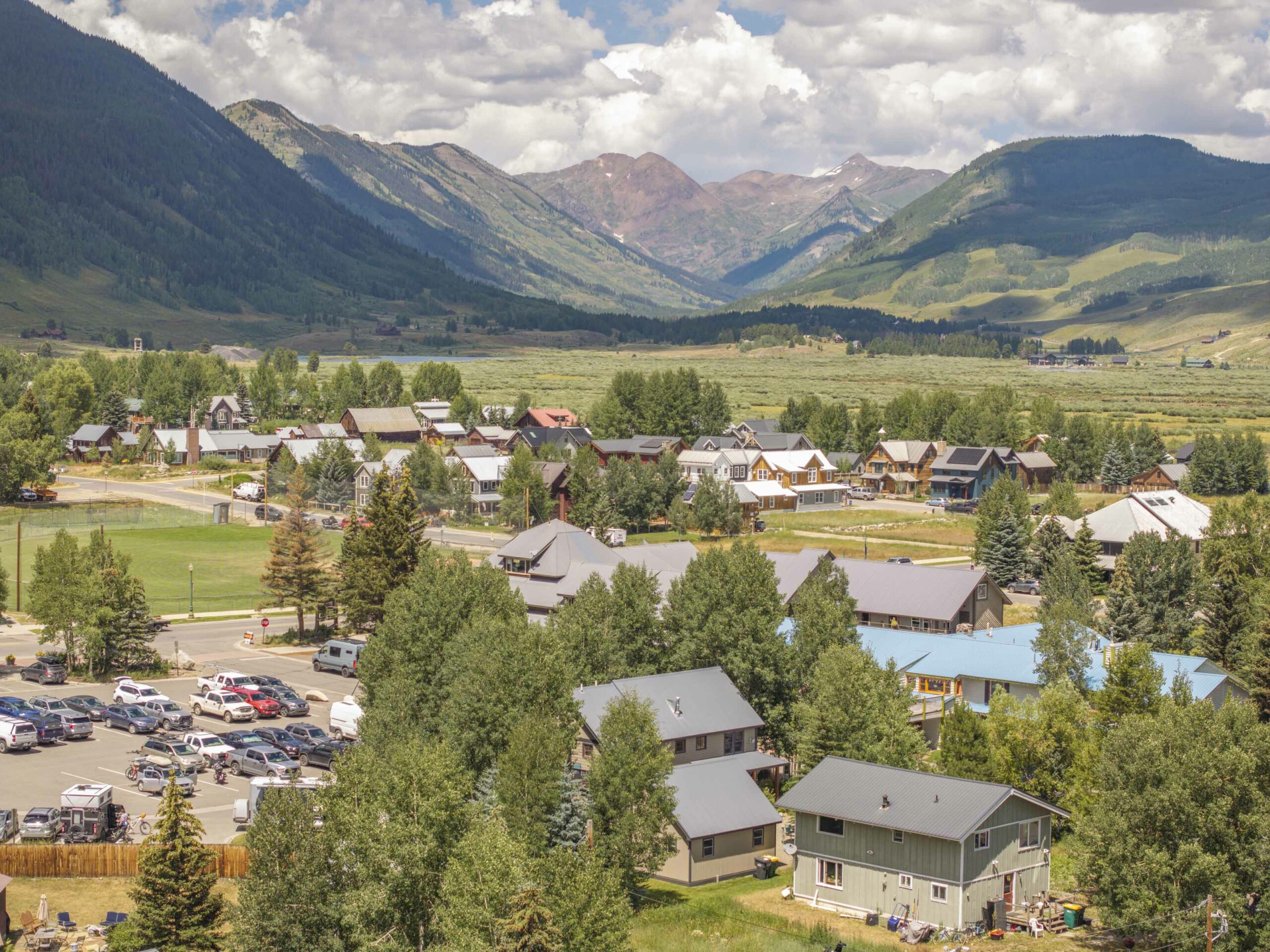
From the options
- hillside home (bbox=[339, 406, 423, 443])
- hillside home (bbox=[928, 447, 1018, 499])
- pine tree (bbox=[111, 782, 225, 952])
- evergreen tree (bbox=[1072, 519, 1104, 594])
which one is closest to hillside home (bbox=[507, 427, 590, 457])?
hillside home (bbox=[339, 406, 423, 443])

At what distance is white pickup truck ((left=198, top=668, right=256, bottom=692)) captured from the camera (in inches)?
2493

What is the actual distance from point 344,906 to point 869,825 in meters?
16.7

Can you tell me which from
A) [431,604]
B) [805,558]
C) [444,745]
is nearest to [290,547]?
[431,604]

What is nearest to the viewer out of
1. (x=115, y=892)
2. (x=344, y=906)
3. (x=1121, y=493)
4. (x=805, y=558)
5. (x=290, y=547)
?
(x=344, y=906)

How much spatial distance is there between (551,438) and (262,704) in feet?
310

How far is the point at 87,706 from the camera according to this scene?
6075 cm

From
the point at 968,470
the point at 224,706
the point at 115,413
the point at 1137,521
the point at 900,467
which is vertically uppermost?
the point at 115,413

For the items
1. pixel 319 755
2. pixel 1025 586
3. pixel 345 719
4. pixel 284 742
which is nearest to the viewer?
pixel 319 755

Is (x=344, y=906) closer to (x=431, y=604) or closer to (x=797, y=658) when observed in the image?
(x=431, y=604)

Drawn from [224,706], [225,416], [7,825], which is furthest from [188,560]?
[225,416]

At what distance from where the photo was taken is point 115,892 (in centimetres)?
4172

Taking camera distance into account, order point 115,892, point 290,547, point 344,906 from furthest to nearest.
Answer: point 290,547 → point 115,892 → point 344,906

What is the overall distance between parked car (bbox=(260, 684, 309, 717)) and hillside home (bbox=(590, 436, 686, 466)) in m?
78.5

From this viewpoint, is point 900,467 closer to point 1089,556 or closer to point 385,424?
point 1089,556
